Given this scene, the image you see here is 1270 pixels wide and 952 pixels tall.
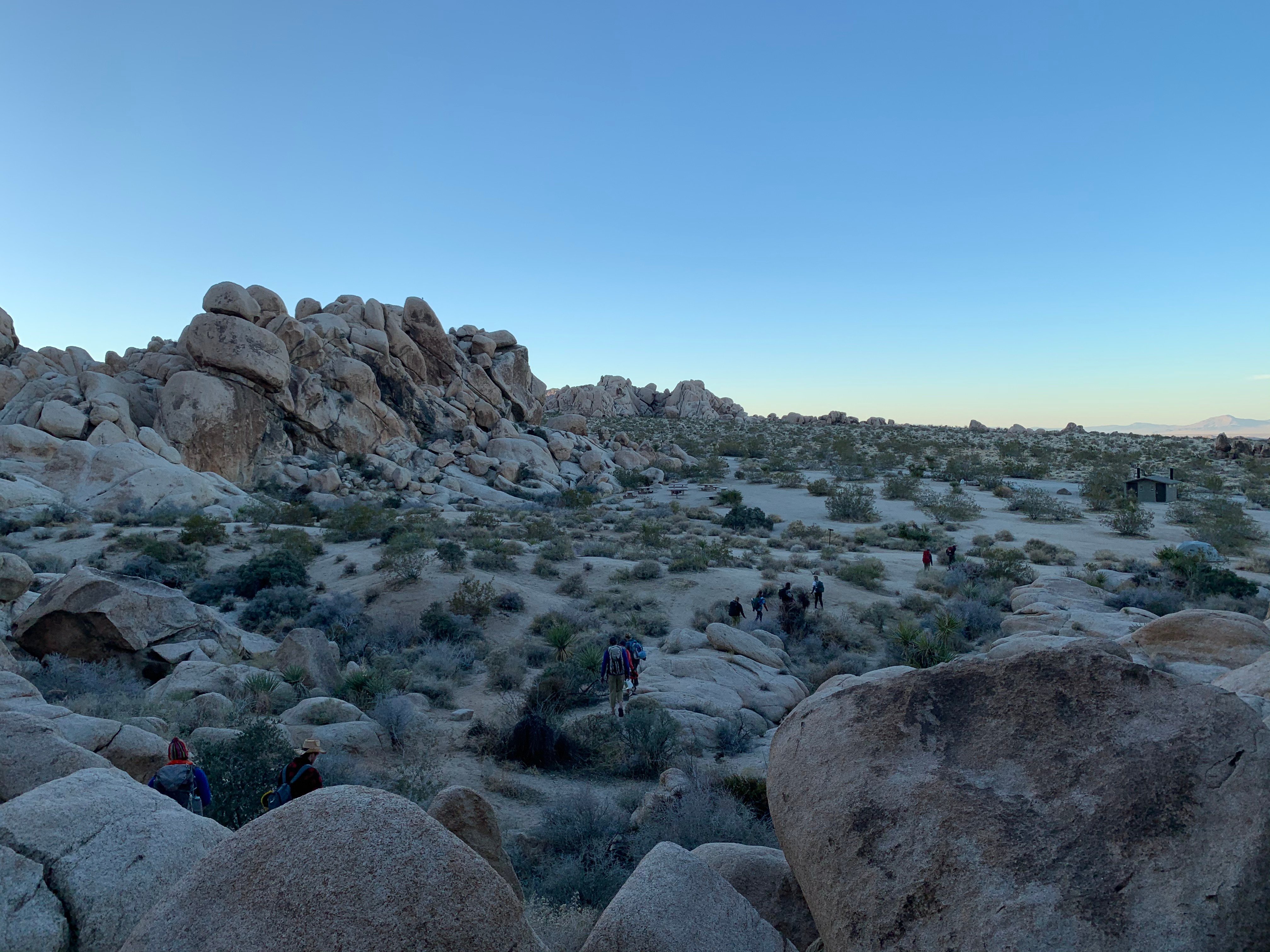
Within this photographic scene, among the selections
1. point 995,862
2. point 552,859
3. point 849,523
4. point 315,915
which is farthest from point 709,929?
point 849,523

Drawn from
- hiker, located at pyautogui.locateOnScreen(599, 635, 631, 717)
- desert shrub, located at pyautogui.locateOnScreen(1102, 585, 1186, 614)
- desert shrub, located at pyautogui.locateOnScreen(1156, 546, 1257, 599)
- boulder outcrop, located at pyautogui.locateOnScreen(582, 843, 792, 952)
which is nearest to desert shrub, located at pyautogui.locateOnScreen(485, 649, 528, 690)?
hiker, located at pyautogui.locateOnScreen(599, 635, 631, 717)

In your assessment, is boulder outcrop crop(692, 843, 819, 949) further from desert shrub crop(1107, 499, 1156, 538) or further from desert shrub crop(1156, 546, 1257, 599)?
desert shrub crop(1107, 499, 1156, 538)

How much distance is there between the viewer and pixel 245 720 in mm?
9211

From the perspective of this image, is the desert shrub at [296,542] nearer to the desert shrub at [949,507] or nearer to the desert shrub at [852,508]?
the desert shrub at [852,508]

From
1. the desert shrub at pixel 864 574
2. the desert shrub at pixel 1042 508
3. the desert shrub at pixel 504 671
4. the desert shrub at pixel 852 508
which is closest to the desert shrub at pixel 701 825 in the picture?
the desert shrub at pixel 504 671

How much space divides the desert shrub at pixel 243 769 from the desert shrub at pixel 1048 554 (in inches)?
971

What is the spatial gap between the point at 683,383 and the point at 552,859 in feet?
373

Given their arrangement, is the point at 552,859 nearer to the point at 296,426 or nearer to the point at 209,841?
the point at 209,841

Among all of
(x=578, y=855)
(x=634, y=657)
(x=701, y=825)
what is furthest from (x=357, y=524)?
(x=701, y=825)

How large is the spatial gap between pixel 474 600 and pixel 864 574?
38.4 feet

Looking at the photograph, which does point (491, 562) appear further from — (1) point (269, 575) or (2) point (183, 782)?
(2) point (183, 782)

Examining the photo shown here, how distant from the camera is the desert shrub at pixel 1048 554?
24531 mm

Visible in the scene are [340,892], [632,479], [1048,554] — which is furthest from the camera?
[632,479]

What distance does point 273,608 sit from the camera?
663 inches
